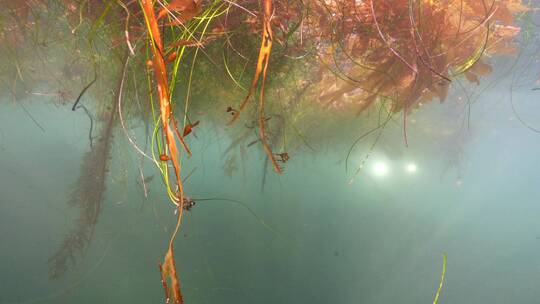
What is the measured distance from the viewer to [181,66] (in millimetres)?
2404

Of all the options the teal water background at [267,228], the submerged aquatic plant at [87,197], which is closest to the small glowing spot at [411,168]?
the teal water background at [267,228]

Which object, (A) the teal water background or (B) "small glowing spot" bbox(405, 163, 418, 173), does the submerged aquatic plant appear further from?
(B) "small glowing spot" bbox(405, 163, 418, 173)

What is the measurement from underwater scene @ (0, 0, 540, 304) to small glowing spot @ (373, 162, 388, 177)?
5 cm

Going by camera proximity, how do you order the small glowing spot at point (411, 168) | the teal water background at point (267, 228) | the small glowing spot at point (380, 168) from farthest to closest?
the small glowing spot at point (411, 168)
the small glowing spot at point (380, 168)
the teal water background at point (267, 228)

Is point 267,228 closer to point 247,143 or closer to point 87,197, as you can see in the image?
point 247,143

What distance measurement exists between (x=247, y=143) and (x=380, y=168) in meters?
3.87

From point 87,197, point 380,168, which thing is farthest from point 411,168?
point 87,197

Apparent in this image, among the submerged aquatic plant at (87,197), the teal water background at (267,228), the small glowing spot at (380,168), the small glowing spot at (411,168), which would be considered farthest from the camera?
the small glowing spot at (411,168)

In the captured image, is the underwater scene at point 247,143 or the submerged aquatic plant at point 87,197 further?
the submerged aquatic plant at point 87,197

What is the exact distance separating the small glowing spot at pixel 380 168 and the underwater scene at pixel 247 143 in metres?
0.05

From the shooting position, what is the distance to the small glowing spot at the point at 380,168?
6.79 meters

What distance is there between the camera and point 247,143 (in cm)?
450

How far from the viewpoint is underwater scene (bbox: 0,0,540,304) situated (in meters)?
2.01

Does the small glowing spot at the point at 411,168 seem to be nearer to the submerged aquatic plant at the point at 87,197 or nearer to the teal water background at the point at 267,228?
the teal water background at the point at 267,228
